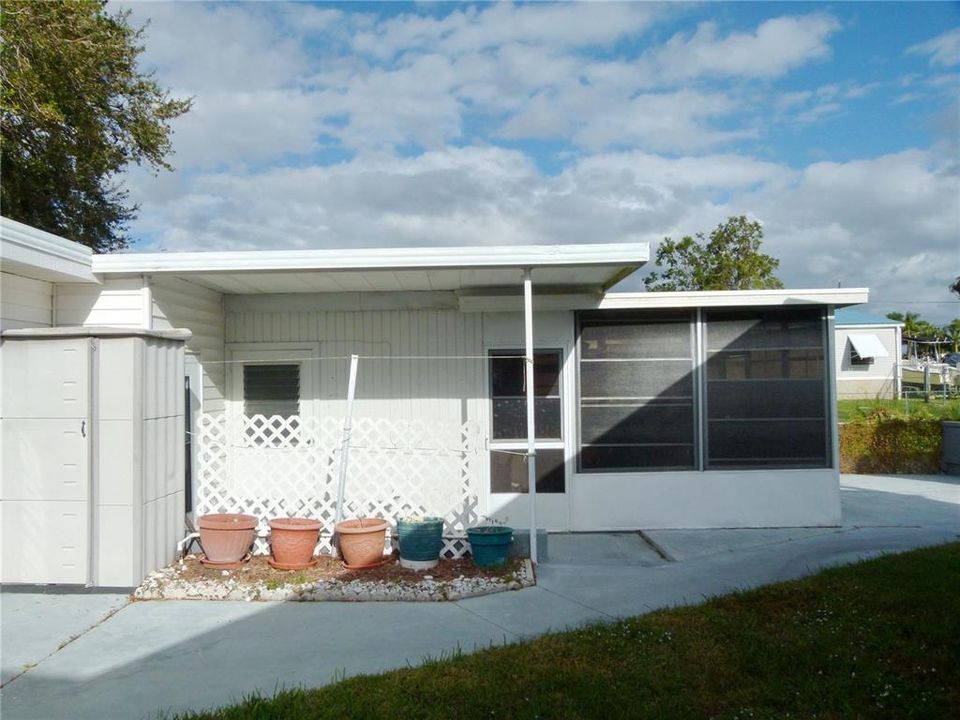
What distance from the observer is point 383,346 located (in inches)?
355

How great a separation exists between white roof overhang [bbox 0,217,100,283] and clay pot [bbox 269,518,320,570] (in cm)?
266

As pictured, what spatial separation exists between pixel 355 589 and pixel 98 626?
1.78 m

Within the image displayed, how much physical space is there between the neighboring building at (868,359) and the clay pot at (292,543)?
85.3 feet

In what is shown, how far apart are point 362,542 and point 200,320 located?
3164 millimetres

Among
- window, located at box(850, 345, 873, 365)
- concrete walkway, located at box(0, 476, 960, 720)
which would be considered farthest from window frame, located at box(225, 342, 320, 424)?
window, located at box(850, 345, 873, 365)

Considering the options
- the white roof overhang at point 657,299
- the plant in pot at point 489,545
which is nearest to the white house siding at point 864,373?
the white roof overhang at point 657,299

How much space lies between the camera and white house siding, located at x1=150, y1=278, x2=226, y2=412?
7352mm

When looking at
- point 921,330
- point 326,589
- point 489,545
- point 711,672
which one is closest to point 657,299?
point 489,545

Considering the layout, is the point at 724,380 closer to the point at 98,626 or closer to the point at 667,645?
the point at 667,645

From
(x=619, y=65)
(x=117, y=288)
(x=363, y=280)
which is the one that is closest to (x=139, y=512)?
(x=117, y=288)

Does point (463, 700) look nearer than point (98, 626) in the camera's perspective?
Yes

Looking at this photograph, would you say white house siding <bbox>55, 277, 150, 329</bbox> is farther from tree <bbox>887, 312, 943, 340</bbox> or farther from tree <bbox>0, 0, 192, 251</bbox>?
tree <bbox>887, 312, 943, 340</bbox>

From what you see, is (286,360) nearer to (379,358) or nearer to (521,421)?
(379,358)

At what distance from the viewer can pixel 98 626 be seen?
5.40m
